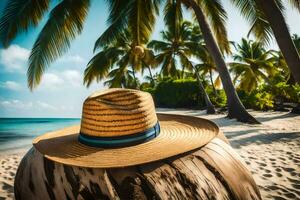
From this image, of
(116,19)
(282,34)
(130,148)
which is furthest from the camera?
(116,19)

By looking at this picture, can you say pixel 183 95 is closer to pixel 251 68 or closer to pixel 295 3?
pixel 251 68

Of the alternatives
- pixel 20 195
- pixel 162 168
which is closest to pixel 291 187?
pixel 162 168

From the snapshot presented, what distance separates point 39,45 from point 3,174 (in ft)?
10.3

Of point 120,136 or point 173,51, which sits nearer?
point 120,136

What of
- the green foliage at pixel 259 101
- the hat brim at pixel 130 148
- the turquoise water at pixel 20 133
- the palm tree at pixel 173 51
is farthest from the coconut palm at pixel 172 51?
the hat brim at pixel 130 148

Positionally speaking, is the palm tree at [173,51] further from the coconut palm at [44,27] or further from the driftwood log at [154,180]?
the driftwood log at [154,180]

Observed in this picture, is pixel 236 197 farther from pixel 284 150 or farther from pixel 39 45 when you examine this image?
pixel 39 45

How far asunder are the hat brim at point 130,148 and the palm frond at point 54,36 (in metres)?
4.50

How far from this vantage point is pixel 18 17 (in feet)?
16.9

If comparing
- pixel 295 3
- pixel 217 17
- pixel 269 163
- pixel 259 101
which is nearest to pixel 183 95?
pixel 259 101

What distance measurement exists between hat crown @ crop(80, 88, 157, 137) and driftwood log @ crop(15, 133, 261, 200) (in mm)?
248

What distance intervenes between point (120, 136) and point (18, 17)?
5.32 metres

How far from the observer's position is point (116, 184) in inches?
31.6

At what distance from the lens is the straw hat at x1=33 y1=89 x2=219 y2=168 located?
3.09 feet
